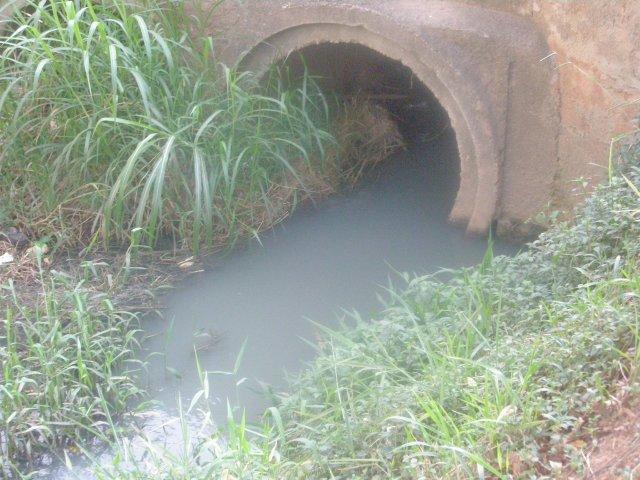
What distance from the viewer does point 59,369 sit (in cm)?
329

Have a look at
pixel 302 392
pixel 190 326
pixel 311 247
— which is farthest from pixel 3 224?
pixel 302 392


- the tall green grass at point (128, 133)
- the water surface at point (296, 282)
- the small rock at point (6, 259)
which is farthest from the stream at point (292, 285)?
the small rock at point (6, 259)

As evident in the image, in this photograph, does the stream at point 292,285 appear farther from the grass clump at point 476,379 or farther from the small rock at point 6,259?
the small rock at point 6,259

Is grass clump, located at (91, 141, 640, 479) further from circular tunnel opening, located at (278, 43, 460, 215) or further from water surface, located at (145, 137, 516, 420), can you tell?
circular tunnel opening, located at (278, 43, 460, 215)

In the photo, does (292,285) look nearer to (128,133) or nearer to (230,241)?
(230,241)

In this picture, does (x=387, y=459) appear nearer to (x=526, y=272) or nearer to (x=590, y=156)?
(x=526, y=272)

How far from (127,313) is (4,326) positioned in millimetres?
528

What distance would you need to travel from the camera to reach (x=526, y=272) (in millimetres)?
3295

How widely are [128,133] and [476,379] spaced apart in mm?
2457

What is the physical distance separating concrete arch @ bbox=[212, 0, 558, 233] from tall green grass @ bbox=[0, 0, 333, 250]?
600 mm

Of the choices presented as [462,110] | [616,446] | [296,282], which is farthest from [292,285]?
[616,446]

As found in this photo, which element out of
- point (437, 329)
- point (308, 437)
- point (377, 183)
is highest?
point (377, 183)

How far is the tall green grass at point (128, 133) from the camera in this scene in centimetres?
420

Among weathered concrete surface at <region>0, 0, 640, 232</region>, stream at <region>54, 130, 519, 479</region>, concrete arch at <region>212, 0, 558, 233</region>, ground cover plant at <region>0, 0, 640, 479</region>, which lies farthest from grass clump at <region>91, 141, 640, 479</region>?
concrete arch at <region>212, 0, 558, 233</region>
